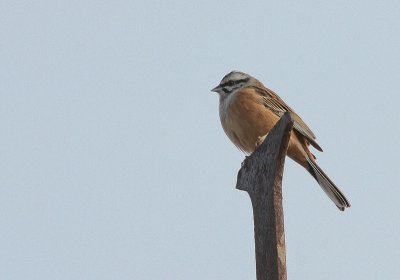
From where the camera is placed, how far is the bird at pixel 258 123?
735cm

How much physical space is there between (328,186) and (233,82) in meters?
2.24

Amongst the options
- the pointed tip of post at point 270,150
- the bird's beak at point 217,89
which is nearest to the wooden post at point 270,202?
the pointed tip of post at point 270,150

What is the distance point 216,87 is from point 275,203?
5444 millimetres

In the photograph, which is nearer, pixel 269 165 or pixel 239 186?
pixel 269 165

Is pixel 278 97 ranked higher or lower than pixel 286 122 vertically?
higher

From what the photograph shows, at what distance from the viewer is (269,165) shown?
3.27 meters

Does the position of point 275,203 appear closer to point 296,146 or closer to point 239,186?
point 239,186

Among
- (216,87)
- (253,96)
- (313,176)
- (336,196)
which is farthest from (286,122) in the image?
(216,87)

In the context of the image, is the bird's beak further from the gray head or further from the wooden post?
the wooden post

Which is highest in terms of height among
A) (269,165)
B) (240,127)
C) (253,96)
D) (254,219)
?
(253,96)

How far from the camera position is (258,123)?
7.47 metres

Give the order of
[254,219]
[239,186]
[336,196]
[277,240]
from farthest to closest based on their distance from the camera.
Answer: [336,196] < [239,186] < [254,219] < [277,240]

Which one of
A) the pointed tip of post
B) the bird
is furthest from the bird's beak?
the pointed tip of post

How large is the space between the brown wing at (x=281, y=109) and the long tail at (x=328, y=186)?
241 mm
